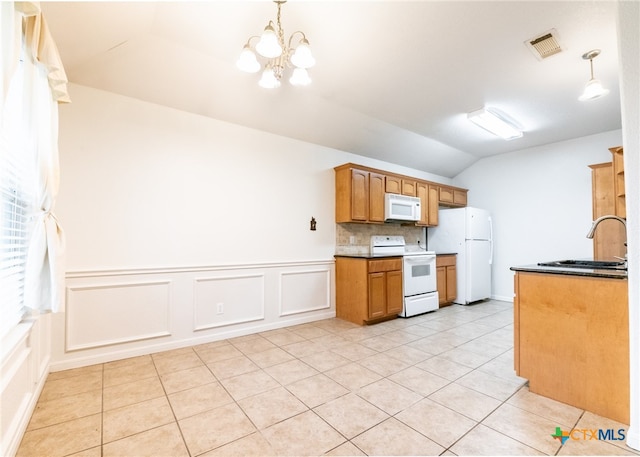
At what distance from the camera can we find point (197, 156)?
317 centimetres

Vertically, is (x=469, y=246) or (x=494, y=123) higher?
(x=494, y=123)

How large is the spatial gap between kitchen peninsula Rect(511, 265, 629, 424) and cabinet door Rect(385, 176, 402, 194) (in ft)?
8.20

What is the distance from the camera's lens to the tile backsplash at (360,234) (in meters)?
4.38

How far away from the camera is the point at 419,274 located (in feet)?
14.5

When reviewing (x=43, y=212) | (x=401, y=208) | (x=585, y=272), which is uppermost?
(x=401, y=208)

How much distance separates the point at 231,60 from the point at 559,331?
134 inches

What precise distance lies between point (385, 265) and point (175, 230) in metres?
2.62

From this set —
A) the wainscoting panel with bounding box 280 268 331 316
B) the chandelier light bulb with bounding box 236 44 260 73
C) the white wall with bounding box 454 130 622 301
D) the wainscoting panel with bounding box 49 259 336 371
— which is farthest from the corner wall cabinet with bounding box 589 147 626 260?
the chandelier light bulb with bounding box 236 44 260 73

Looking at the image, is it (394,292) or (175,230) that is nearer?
(175,230)

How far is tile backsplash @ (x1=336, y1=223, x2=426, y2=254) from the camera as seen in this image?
4.38 metres

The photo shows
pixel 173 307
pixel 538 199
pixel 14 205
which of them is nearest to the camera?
pixel 14 205

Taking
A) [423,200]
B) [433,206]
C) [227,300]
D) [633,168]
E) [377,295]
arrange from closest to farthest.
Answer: [633,168], [227,300], [377,295], [423,200], [433,206]

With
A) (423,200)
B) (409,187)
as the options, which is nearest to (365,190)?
(409,187)

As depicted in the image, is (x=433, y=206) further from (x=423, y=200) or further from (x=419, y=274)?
(x=419, y=274)
